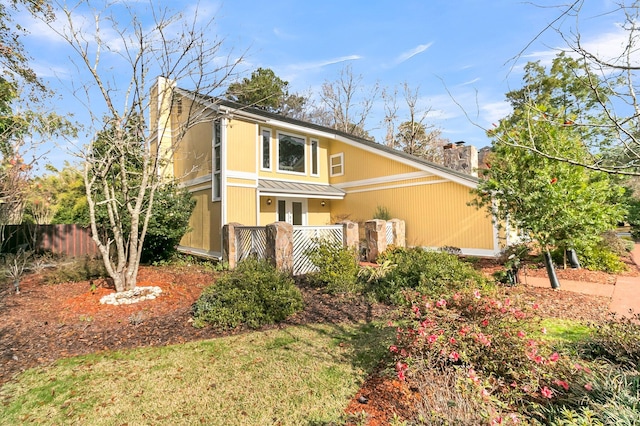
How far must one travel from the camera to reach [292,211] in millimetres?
14672

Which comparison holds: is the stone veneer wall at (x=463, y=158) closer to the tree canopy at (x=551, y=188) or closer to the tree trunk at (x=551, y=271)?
the tree canopy at (x=551, y=188)

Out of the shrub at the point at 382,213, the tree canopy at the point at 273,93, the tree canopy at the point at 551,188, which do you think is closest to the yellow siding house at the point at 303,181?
the shrub at the point at 382,213

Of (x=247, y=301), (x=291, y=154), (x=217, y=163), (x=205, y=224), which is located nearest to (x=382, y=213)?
(x=291, y=154)

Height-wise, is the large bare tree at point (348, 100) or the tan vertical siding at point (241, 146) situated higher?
the large bare tree at point (348, 100)

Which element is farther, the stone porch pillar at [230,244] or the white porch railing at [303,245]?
the stone porch pillar at [230,244]

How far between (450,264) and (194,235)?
10472 mm

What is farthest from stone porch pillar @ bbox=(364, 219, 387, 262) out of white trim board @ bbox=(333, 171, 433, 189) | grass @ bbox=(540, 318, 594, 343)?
grass @ bbox=(540, 318, 594, 343)

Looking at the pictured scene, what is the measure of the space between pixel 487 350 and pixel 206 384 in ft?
9.81

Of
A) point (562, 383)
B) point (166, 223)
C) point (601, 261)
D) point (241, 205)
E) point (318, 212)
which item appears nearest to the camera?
point (562, 383)

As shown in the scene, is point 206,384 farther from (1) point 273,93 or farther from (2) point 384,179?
(1) point 273,93

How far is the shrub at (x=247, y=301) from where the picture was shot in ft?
17.0

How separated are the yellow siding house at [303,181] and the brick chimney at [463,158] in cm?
341

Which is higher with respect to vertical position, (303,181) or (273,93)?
(273,93)

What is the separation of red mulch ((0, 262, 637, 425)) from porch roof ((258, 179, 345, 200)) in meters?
5.36
